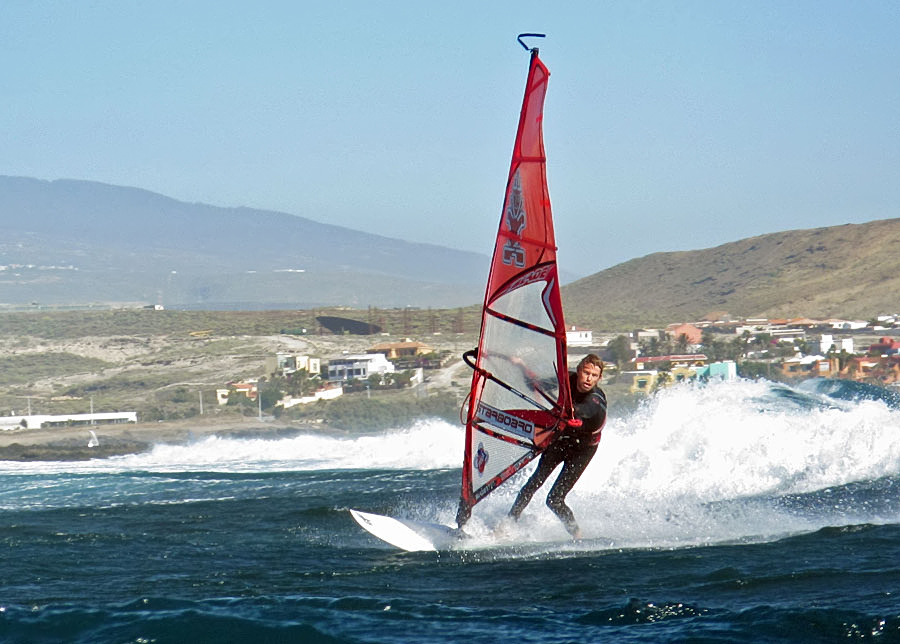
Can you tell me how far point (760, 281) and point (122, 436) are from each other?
70204 millimetres

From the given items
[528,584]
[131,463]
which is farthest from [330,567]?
[131,463]

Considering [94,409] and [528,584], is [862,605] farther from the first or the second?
[94,409]

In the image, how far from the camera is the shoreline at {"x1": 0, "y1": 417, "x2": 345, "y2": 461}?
28.0m

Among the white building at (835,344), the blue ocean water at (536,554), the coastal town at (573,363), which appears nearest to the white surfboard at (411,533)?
the blue ocean water at (536,554)

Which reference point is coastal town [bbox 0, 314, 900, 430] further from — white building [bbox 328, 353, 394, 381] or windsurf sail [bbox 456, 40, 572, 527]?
windsurf sail [bbox 456, 40, 572, 527]

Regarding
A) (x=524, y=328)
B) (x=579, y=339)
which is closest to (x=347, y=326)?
(x=579, y=339)

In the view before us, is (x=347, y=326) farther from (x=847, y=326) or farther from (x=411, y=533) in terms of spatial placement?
(x=411, y=533)

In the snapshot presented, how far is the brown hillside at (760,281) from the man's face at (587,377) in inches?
2289

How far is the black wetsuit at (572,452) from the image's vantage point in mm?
8711

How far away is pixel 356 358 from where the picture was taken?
157 feet

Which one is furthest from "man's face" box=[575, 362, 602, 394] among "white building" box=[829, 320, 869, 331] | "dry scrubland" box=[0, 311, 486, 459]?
"white building" box=[829, 320, 869, 331]

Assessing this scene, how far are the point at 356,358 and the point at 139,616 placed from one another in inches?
1627

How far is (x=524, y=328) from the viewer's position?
29.0 ft

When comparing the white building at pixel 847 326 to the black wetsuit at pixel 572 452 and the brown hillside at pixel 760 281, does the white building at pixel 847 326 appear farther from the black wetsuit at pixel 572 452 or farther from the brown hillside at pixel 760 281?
the black wetsuit at pixel 572 452
